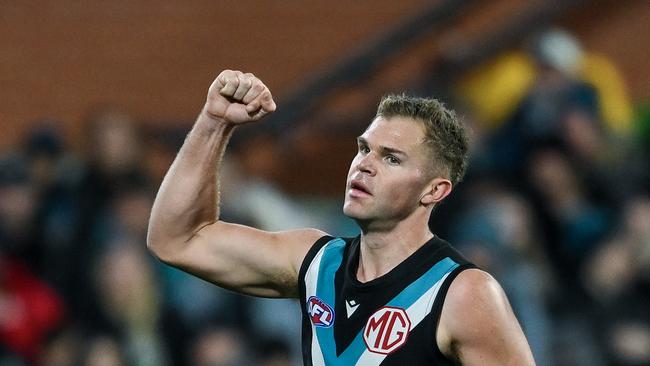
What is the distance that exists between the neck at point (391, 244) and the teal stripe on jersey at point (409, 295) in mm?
128

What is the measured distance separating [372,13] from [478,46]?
0.76 m

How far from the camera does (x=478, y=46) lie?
9047 millimetres

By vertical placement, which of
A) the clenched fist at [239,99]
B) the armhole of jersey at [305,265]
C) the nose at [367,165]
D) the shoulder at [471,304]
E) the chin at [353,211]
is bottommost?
the armhole of jersey at [305,265]

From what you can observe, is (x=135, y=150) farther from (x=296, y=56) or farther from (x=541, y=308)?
(x=541, y=308)

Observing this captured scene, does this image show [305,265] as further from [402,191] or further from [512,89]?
[512,89]

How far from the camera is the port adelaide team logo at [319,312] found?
453 centimetres

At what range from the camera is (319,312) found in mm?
4566

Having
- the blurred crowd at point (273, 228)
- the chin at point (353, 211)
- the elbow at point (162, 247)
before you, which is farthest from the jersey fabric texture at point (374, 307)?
the blurred crowd at point (273, 228)

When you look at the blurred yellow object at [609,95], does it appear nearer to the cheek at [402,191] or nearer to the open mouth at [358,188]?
the cheek at [402,191]

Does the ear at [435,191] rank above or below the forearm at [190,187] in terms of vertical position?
above

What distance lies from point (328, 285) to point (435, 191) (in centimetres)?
46

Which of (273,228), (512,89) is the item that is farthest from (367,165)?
(512,89)

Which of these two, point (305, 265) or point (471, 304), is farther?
point (305, 265)

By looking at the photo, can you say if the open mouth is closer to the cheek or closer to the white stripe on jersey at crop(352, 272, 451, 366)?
the cheek
